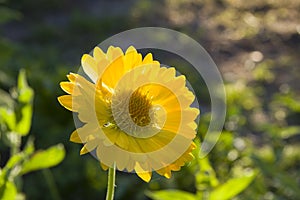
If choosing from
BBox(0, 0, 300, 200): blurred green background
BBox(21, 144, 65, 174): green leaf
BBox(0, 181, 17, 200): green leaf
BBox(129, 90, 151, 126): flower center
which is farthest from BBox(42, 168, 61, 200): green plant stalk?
BBox(129, 90, 151, 126): flower center

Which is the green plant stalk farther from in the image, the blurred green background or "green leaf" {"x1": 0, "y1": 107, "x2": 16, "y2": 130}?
"green leaf" {"x1": 0, "y1": 107, "x2": 16, "y2": 130}

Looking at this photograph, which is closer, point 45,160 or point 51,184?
point 45,160

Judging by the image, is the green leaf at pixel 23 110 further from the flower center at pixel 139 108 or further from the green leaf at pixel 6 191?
the flower center at pixel 139 108

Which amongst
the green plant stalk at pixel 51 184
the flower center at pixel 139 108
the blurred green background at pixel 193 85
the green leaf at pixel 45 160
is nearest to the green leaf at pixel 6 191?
the blurred green background at pixel 193 85

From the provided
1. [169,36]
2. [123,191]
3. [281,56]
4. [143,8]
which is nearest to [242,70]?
[281,56]

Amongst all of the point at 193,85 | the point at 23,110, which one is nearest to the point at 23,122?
the point at 23,110

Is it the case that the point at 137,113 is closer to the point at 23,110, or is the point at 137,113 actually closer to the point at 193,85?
the point at 23,110
